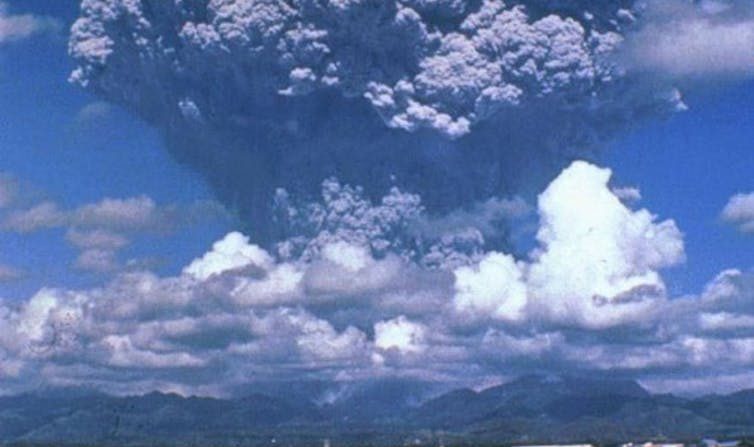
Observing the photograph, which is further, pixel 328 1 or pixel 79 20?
pixel 79 20

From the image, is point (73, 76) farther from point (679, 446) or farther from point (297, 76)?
point (679, 446)

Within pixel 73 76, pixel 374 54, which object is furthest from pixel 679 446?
pixel 73 76

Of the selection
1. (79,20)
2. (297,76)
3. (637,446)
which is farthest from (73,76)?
(637,446)

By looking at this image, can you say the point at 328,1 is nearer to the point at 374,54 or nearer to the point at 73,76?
the point at 374,54

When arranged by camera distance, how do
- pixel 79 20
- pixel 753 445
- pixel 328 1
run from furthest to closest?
pixel 753 445
pixel 79 20
pixel 328 1

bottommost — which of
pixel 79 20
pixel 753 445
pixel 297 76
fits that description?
pixel 753 445

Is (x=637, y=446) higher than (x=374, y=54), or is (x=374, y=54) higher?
(x=374, y=54)

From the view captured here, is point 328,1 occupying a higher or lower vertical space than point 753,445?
higher

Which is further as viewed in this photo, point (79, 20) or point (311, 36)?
point (79, 20)

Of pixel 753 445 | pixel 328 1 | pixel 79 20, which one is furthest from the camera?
pixel 753 445
